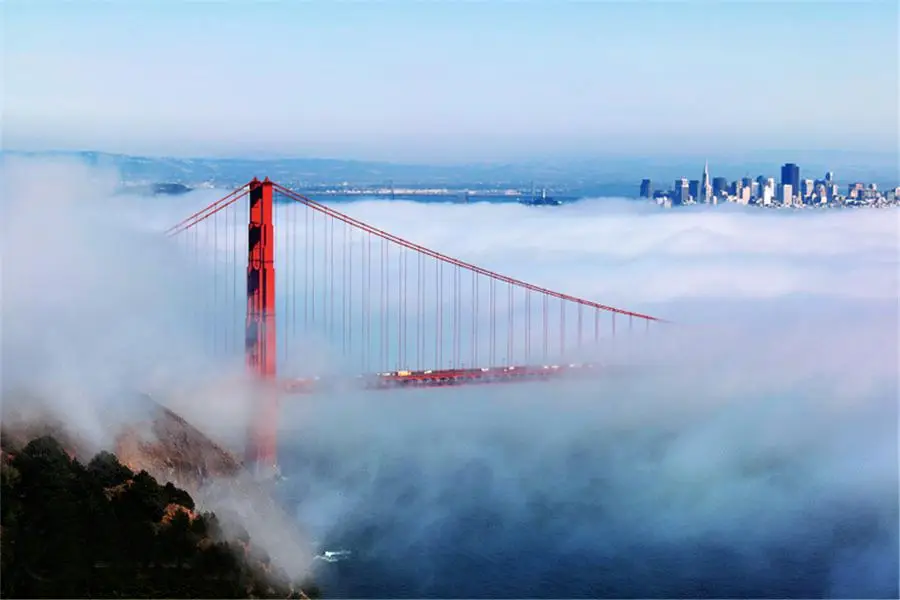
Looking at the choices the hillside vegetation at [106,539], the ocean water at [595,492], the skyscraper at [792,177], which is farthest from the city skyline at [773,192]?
the hillside vegetation at [106,539]

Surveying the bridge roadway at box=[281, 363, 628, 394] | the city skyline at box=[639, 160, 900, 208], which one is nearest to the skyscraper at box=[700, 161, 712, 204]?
the city skyline at box=[639, 160, 900, 208]

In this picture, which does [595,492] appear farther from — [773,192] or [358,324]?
[773,192]

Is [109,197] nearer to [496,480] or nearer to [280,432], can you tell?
[280,432]

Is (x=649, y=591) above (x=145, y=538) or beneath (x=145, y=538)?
beneath

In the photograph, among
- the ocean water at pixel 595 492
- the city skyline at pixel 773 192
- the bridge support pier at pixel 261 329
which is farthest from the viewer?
the city skyline at pixel 773 192

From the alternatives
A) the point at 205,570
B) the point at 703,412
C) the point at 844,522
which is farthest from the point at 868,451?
the point at 205,570

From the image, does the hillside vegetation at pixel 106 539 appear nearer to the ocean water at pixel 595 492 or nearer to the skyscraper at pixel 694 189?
the ocean water at pixel 595 492
